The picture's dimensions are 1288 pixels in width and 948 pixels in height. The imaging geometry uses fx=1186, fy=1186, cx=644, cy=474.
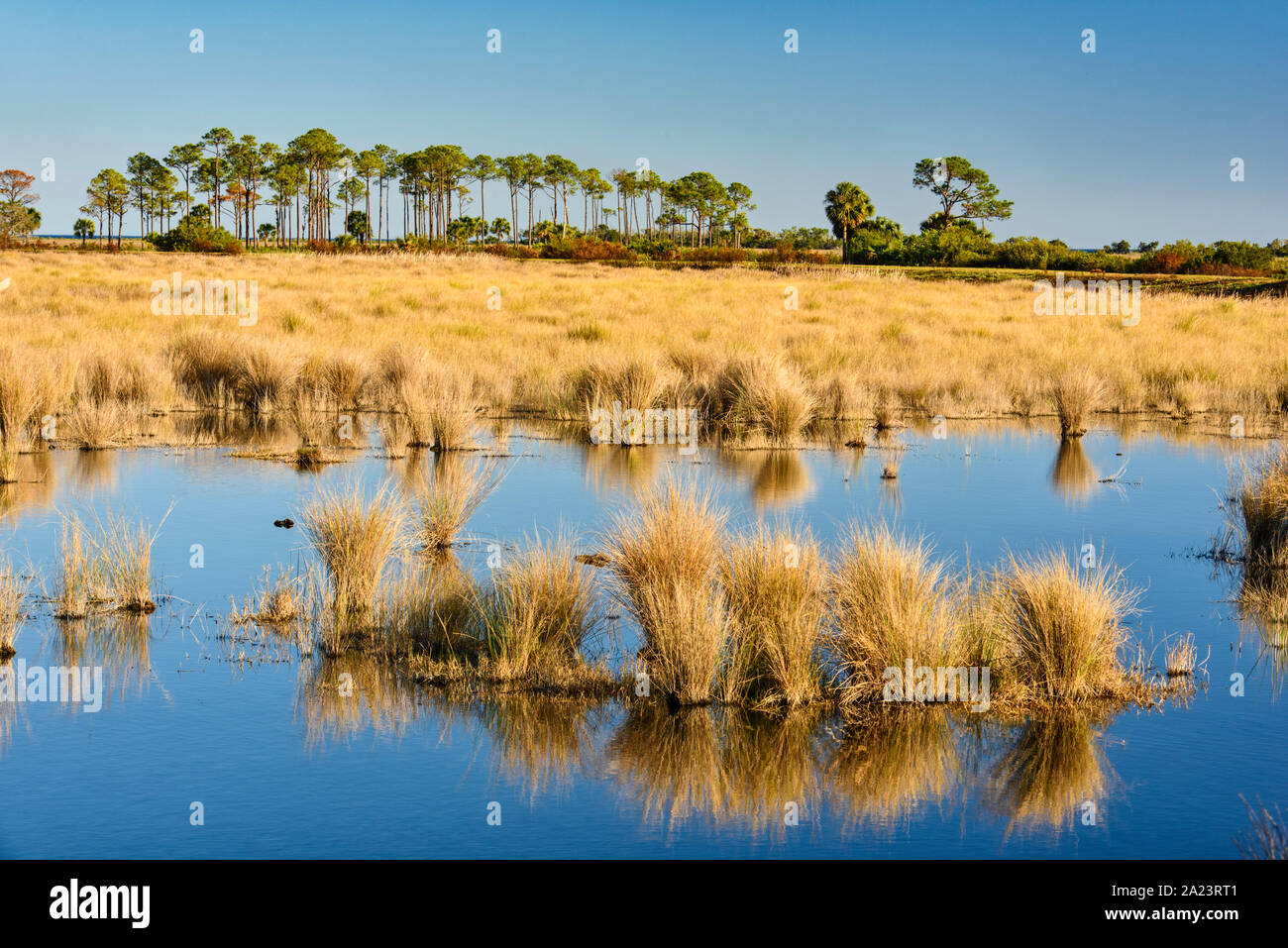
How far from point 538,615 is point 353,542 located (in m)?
1.64

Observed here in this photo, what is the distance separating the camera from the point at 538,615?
253 inches

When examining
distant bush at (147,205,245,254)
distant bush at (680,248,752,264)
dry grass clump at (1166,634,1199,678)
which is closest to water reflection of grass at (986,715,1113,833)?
dry grass clump at (1166,634,1199,678)

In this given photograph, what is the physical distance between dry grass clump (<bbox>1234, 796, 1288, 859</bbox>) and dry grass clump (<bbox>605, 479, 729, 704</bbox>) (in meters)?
2.41

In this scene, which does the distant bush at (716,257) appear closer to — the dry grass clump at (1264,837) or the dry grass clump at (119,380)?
the dry grass clump at (119,380)

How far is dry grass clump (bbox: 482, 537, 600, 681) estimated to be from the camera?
6.14 m

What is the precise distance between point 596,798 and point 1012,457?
32.6 feet

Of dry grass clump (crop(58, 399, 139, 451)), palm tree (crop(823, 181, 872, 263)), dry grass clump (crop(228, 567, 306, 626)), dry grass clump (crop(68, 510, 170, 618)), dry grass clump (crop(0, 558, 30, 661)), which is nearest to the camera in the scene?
dry grass clump (crop(0, 558, 30, 661))

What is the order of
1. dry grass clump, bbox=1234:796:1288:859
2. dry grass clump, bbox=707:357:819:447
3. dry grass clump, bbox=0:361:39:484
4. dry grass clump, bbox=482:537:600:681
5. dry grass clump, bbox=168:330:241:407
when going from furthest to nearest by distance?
dry grass clump, bbox=168:330:241:407 < dry grass clump, bbox=707:357:819:447 < dry grass clump, bbox=0:361:39:484 < dry grass clump, bbox=482:537:600:681 < dry grass clump, bbox=1234:796:1288:859

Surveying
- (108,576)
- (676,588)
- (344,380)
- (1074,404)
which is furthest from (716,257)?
(676,588)

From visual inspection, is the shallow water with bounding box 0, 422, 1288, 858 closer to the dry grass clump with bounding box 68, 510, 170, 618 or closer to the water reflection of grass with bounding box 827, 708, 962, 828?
the water reflection of grass with bounding box 827, 708, 962, 828

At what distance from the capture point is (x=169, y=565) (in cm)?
802
